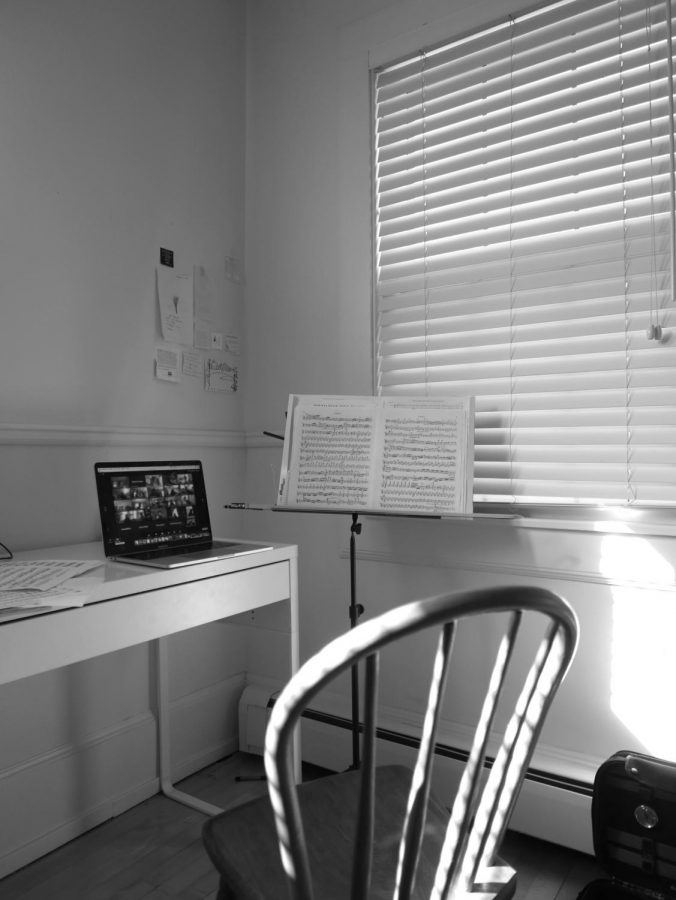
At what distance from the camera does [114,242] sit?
208 cm

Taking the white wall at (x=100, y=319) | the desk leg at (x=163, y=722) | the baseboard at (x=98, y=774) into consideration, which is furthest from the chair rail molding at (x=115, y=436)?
the baseboard at (x=98, y=774)

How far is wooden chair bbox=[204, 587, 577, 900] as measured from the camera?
65 centimetres

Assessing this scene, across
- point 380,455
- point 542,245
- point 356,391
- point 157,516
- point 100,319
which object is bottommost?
point 157,516

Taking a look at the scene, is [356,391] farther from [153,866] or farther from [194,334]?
[153,866]

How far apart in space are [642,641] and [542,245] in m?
1.10

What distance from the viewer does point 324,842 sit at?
105 cm

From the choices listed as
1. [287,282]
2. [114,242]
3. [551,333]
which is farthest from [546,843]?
[114,242]

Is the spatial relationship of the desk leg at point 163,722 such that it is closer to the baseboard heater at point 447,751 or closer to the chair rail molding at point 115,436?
the baseboard heater at point 447,751

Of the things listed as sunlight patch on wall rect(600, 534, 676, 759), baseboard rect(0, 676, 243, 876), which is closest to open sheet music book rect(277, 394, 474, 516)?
sunlight patch on wall rect(600, 534, 676, 759)

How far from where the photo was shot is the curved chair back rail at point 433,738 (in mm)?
647

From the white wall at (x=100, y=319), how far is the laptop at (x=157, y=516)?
0.87ft

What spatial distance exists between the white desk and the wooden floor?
15 centimetres

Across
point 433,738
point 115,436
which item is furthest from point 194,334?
point 433,738

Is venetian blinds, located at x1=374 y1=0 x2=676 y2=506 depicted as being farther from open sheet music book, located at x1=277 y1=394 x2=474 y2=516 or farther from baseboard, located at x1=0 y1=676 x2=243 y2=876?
baseboard, located at x1=0 y1=676 x2=243 y2=876
